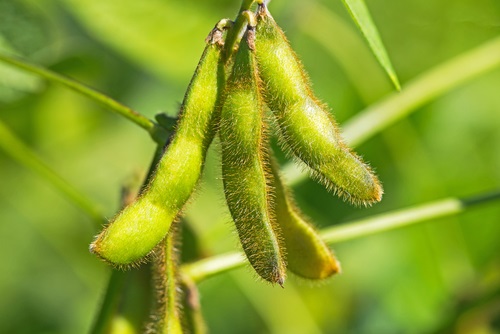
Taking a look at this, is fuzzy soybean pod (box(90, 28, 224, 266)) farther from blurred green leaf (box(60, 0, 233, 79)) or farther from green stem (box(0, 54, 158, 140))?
blurred green leaf (box(60, 0, 233, 79))

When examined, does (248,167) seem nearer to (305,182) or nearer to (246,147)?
(246,147)

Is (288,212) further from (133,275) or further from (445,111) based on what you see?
(445,111)

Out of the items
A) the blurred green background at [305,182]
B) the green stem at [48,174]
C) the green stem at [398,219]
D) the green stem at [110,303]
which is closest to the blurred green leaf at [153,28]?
the blurred green background at [305,182]

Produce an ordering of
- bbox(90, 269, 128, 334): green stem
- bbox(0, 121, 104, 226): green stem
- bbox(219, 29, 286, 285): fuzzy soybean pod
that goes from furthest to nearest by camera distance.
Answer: bbox(0, 121, 104, 226): green stem, bbox(90, 269, 128, 334): green stem, bbox(219, 29, 286, 285): fuzzy soybean pod

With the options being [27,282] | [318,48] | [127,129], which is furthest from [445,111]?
[27,282]

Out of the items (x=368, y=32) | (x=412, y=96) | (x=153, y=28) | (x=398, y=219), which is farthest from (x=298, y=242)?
(x=153, y=28)

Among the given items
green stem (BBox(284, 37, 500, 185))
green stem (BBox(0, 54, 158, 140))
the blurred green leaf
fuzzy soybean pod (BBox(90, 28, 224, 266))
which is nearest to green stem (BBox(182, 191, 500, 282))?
green stem (BBox(284, 37, 500, 185))
